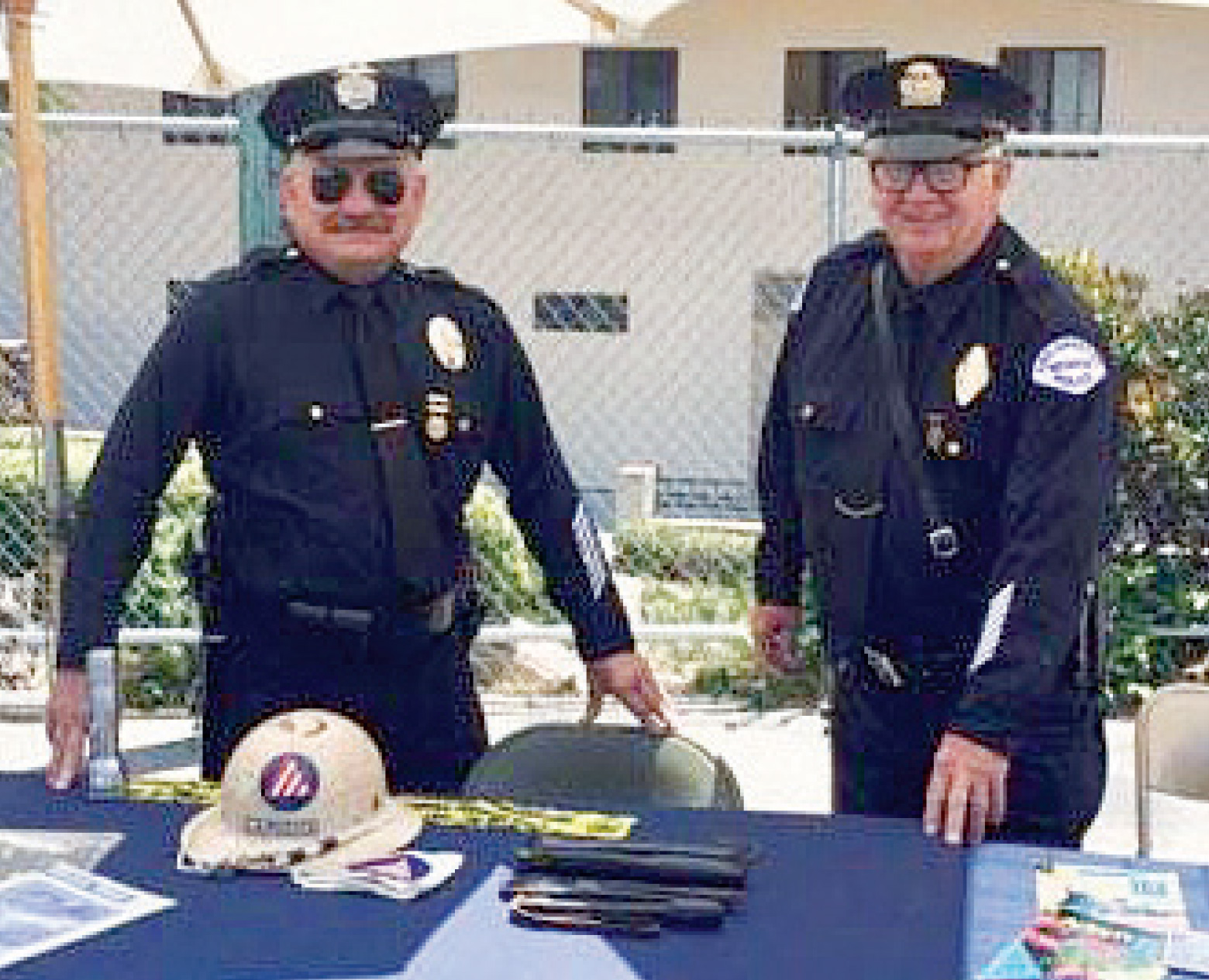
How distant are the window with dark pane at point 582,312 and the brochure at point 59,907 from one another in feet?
36.7

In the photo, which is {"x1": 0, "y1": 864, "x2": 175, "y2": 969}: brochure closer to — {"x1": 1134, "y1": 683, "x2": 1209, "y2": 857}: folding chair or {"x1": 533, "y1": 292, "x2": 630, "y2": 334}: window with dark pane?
{"x1": 1134, "y1": 683, "x2": 1209, "y2": 857}: folding chair

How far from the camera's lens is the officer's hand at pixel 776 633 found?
3.79 meters

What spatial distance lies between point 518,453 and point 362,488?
0.38m

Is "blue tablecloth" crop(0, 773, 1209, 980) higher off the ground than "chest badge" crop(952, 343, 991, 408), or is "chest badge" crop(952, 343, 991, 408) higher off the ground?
"chest badge" crop(952, 343, 991, 408)

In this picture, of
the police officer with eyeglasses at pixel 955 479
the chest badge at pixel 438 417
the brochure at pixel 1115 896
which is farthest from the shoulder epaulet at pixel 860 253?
the brochure at pixel 1115 896

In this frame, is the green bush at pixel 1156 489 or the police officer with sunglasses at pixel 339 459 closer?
the police officer with sunglasses at pixel 339 459

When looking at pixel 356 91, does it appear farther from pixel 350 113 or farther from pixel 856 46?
pixel 856 46

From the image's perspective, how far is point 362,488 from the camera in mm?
3361

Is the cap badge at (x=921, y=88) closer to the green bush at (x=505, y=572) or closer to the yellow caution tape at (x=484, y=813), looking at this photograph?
the yellow caution tape at (x=484, y=813)

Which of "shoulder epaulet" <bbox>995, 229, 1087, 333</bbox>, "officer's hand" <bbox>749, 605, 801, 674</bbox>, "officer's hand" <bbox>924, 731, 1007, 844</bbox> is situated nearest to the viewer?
"officer's hand" <bbox>924, 731, 1007, 844</bbox>

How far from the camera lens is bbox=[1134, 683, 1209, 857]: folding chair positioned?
3412 millimetres

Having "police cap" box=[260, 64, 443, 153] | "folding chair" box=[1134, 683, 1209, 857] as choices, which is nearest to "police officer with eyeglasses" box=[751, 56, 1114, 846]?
"folding chair" box=[1134, 683, 1209, 857]

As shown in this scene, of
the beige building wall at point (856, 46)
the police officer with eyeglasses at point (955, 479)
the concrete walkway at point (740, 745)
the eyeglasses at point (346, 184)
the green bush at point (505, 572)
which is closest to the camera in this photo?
the police officer with eyeglasses at point (955, 479)

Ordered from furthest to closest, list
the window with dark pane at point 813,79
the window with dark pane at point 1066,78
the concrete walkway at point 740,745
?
the window with dark pane at point 813,79, the window with dark pane at point 1066,78, the concrete walkway at point 740,745
